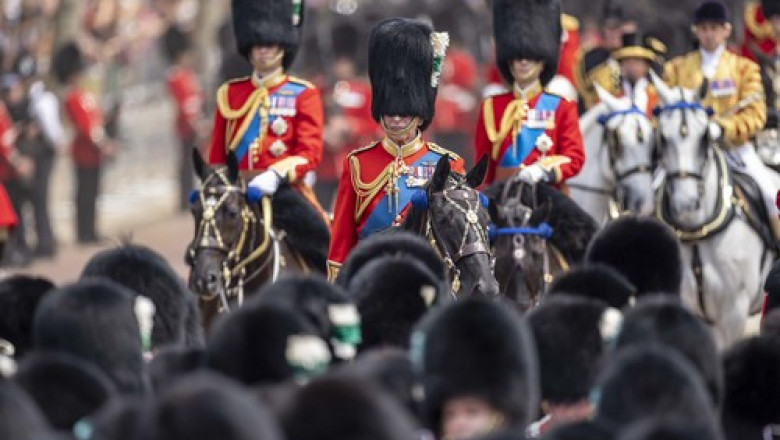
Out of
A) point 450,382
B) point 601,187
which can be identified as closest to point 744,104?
point 601,187

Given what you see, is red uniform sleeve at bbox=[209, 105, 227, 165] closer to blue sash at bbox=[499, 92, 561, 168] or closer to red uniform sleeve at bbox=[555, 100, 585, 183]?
blue sash at bbox=[499, 92, 561, 168]

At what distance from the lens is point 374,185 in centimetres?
1114

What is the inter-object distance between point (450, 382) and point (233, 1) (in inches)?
244

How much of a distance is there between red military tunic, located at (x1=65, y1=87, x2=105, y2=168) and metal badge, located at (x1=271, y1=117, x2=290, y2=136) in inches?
393

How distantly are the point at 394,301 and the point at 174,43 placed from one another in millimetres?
18026

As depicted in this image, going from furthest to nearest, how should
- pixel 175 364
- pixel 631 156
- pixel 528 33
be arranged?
pixel 631 156, pixel 528 33, pixel 175 364

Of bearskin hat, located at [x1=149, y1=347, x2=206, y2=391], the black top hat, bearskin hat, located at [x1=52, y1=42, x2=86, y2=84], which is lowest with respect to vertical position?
bearskin hat, located at [x1=52, y1=42, x2=86, y2=84]

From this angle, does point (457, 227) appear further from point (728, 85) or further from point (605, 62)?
point (605, 62)

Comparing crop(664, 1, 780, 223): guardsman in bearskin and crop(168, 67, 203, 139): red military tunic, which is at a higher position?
crop(664, 1, 780, 223): guardsman in bearskin

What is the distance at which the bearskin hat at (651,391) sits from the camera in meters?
7.52

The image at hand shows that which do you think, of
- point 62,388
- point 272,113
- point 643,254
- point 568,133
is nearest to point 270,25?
point 272,113

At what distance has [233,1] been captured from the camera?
1355 cm

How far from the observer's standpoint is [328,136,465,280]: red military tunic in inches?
437

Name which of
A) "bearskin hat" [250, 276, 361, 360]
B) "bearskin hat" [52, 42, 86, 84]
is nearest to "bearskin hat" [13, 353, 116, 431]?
"bearskin hat" [250, 276, 361, 360]
